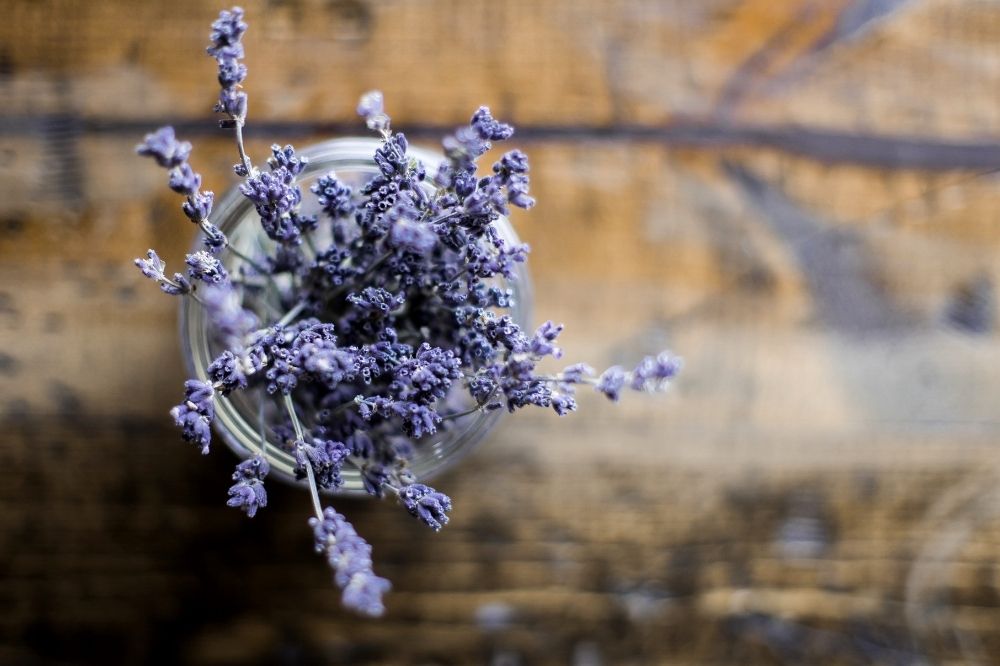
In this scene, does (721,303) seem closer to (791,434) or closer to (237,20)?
(791,434)

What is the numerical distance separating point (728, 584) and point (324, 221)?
21.7 inches

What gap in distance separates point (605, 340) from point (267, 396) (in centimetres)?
35

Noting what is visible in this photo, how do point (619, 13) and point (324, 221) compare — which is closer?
point (324, 221)

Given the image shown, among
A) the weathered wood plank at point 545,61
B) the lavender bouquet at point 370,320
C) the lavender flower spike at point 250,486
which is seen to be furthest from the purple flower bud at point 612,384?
the weathered wood plank at point 545,61

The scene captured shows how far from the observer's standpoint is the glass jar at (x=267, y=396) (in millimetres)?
709

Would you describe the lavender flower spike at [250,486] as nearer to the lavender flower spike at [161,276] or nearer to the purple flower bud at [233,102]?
the lavender flower spike at [161,276]

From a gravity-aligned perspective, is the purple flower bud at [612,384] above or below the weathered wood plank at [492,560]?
above

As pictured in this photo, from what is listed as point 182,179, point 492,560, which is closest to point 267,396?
point 182,179

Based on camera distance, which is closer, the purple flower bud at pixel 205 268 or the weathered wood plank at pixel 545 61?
the purple flower bud at pixel 205 268

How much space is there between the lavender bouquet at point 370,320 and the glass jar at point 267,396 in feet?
0.18

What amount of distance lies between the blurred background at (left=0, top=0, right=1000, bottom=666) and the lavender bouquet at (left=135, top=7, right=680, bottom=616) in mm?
242

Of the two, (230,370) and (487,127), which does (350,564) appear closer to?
(230,370)

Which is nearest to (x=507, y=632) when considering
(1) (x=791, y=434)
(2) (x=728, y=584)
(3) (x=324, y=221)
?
(2) (x=728, y=584)

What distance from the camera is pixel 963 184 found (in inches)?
35.8
